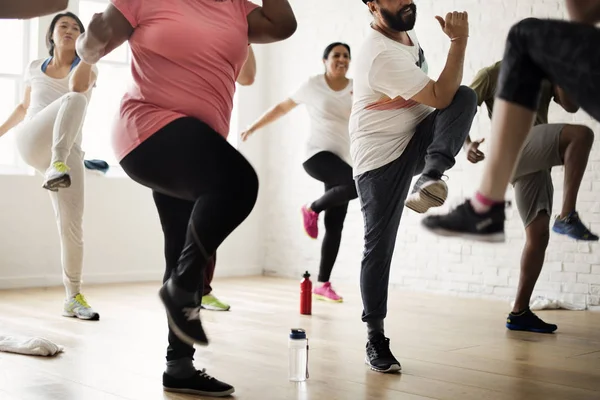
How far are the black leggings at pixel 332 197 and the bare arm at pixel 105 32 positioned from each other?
2.88 meters

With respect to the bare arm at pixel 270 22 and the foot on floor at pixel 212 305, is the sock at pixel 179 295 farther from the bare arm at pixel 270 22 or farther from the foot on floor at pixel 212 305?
the foot on floor at pixel 212 305

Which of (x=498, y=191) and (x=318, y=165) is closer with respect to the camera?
(x=498, y=191)

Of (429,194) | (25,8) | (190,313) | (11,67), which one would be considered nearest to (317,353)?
(429,194)

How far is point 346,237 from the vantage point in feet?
22.9

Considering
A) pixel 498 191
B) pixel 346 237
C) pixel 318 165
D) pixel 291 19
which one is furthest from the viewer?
pixel 346 237

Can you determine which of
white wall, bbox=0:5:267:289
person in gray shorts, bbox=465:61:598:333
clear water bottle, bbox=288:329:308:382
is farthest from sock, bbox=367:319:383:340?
white wall, bbox=0:5:267:289

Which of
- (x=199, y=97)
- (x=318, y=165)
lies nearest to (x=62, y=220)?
(x=318, y=165)

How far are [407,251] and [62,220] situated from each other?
3161 mm

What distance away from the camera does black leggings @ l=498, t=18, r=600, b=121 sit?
1548mm

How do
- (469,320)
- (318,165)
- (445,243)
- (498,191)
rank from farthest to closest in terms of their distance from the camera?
1. (445,243)
2. (318,165)
3. (469,320)
4. (498,191)

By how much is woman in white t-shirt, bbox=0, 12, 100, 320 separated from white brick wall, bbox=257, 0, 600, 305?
2.99 m

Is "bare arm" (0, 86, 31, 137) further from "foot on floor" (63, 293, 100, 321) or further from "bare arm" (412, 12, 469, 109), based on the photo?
"bare arm" (412, 12, 469, 109)

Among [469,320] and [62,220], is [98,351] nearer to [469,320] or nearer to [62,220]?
[62,220]

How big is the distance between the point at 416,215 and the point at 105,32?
14.5 feet
